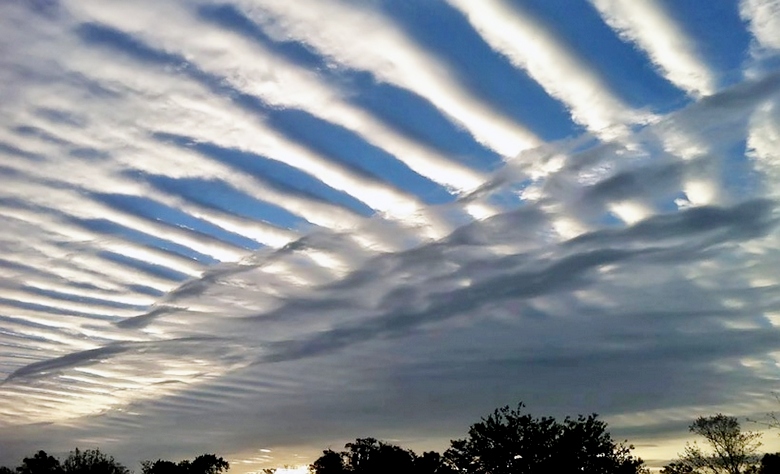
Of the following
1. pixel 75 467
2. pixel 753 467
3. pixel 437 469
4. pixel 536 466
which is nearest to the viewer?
pixel 536 466

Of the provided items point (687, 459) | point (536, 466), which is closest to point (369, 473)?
point (687, 459)

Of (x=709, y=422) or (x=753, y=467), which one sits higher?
(x=709, y=422)

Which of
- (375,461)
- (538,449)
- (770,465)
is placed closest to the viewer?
(538,449)

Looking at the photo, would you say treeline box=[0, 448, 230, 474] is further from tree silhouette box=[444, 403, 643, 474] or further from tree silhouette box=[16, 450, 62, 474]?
tree silhouette box=[444, 403, 643, 474]

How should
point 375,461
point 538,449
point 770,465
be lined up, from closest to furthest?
point 538,449
point 770,465
point 375,461

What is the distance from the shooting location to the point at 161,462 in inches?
5846

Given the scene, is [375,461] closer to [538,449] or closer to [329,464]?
[329,464]

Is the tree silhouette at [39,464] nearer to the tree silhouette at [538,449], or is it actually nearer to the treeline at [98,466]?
the treeline at [98,466]

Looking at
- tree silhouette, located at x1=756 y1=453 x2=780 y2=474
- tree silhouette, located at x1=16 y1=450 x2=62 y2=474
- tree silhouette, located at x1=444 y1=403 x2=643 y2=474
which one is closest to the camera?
tree silhouette, located at x1=444 y1=403 x2=643 y2=474

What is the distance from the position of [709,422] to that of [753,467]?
742 cm

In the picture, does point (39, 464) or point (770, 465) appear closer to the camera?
point (770, 465)

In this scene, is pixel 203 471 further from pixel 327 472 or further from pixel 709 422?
pixel 709 422

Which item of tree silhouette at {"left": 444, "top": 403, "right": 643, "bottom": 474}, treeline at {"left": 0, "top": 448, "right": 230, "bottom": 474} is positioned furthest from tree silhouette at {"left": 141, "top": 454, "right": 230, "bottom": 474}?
tree silhouette at {"left": 444, "top": 403, "right": 643, "bottom": 474}

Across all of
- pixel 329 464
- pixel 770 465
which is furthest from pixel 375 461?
pixel 770 465
